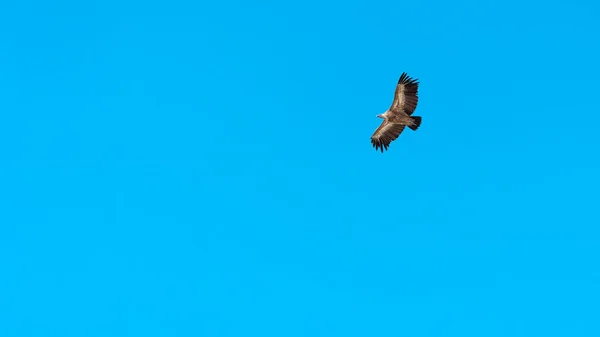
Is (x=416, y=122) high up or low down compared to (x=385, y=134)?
down

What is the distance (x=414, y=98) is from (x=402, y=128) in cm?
352

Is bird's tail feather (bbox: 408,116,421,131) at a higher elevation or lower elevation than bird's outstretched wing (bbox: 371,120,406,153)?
lower

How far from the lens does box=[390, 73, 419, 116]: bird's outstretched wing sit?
50312 millimetres

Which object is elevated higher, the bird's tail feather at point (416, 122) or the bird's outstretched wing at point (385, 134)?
the bird's outstretched wing at point (385, 134)

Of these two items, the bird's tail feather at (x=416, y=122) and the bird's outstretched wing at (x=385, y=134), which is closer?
the bird's tail feather at (x=416, y=122)

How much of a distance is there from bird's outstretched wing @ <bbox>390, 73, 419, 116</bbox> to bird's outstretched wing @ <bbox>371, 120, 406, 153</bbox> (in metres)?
2.04

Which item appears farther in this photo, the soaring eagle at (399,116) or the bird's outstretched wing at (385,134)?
the bird's outstretched wing at (385,134)

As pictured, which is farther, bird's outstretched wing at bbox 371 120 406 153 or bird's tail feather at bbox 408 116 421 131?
bird's outstretched wing at bbox 371 120 406 153

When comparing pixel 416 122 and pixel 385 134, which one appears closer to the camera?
pixel 416 122

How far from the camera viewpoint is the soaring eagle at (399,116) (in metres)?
50.5

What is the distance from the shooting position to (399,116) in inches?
2067

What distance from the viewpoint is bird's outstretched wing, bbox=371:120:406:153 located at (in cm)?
5384

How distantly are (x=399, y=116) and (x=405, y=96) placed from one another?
210cm

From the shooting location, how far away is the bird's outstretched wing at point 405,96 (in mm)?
50312
